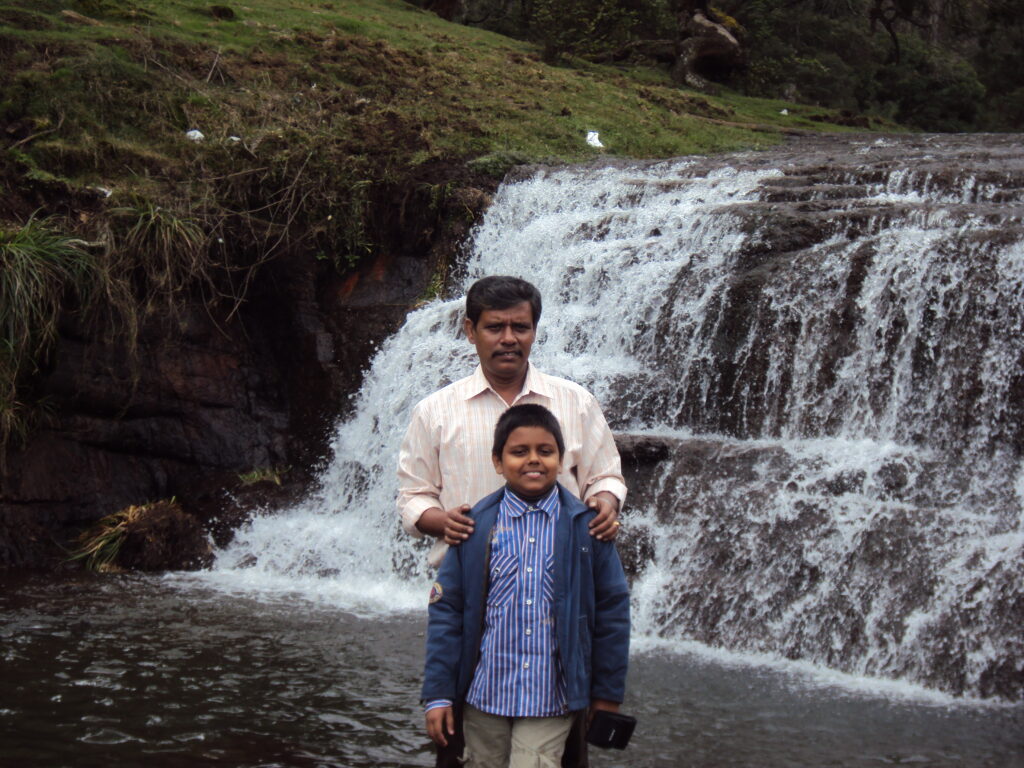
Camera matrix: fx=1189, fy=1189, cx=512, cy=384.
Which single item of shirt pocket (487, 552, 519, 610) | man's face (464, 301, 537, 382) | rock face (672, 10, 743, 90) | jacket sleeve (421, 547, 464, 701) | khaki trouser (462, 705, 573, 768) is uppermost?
rock face (672, 10, 743, 90)

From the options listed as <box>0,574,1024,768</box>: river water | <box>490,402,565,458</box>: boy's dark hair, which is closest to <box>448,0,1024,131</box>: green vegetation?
<box>0,574,1024,768</box>: river water

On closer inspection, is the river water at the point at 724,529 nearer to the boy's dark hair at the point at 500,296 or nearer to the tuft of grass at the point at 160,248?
the tuft of grass at the point at 160,248

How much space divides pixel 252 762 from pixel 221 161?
324 inches

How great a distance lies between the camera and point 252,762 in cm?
477

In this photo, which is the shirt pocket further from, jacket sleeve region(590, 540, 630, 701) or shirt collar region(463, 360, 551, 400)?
shirt collar region(463, 360, 551, 400)

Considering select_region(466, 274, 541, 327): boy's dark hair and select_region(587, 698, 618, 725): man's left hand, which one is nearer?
select_region(587, 698, 618, 725): man's left hand

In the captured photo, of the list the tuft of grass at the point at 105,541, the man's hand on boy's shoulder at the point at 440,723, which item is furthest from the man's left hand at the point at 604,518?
the tuft of grass at the point at 105,541

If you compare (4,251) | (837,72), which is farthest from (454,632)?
(837,72)

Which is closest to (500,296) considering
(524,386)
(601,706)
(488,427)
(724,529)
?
(524,386)

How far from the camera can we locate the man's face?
3.29 m

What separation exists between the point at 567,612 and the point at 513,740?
→ 36 cm

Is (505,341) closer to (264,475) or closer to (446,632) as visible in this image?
(446,632)

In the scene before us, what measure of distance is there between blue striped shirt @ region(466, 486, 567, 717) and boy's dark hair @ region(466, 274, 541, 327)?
64cm

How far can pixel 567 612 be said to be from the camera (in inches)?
118
